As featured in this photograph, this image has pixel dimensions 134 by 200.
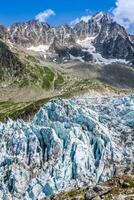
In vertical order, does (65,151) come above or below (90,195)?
above

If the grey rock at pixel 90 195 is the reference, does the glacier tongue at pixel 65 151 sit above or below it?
above

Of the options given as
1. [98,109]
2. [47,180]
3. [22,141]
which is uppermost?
[98,109]

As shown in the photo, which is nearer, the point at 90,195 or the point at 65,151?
the point at 90,195

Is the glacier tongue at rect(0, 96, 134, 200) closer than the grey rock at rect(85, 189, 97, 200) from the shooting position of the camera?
No

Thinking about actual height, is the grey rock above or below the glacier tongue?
below

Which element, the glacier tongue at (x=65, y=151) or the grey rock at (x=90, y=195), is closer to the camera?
the grey rock at (x=90, y=195)

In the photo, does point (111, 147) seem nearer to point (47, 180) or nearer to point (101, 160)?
point (101, 160)

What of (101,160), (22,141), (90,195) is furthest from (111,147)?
(90,195)

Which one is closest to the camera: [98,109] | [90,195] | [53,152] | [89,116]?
[90,195]
